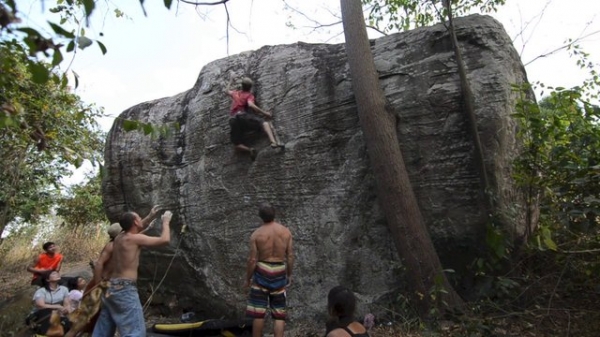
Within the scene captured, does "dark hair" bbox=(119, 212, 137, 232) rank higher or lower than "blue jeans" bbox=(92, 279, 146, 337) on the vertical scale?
higher

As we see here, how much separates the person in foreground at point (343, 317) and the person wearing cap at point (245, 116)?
4423 mm

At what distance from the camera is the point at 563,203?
5070 millimetres

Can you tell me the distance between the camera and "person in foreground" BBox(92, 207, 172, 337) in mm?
4602

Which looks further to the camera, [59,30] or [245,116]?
[245,116]

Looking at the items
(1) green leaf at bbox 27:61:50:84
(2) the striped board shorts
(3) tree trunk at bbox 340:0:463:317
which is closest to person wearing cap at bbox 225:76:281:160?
(3) tree trunk at bbox 340:0:463:317

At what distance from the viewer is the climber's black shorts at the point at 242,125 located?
7.76 meters

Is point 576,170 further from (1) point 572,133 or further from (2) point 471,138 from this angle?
(2) point 471,138

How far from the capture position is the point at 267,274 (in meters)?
5.78

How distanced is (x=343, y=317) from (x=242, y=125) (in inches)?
190

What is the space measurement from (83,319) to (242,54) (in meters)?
5.46

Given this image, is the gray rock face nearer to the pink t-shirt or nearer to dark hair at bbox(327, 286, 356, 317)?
the pink t-shirt

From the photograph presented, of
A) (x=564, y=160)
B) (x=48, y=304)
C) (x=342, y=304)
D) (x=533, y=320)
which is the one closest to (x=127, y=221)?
(x=342, y=304)

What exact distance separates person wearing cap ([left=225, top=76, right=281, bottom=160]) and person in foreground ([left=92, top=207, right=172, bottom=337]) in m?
3.20

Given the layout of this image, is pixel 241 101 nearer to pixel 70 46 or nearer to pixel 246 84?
pixel 246 84
